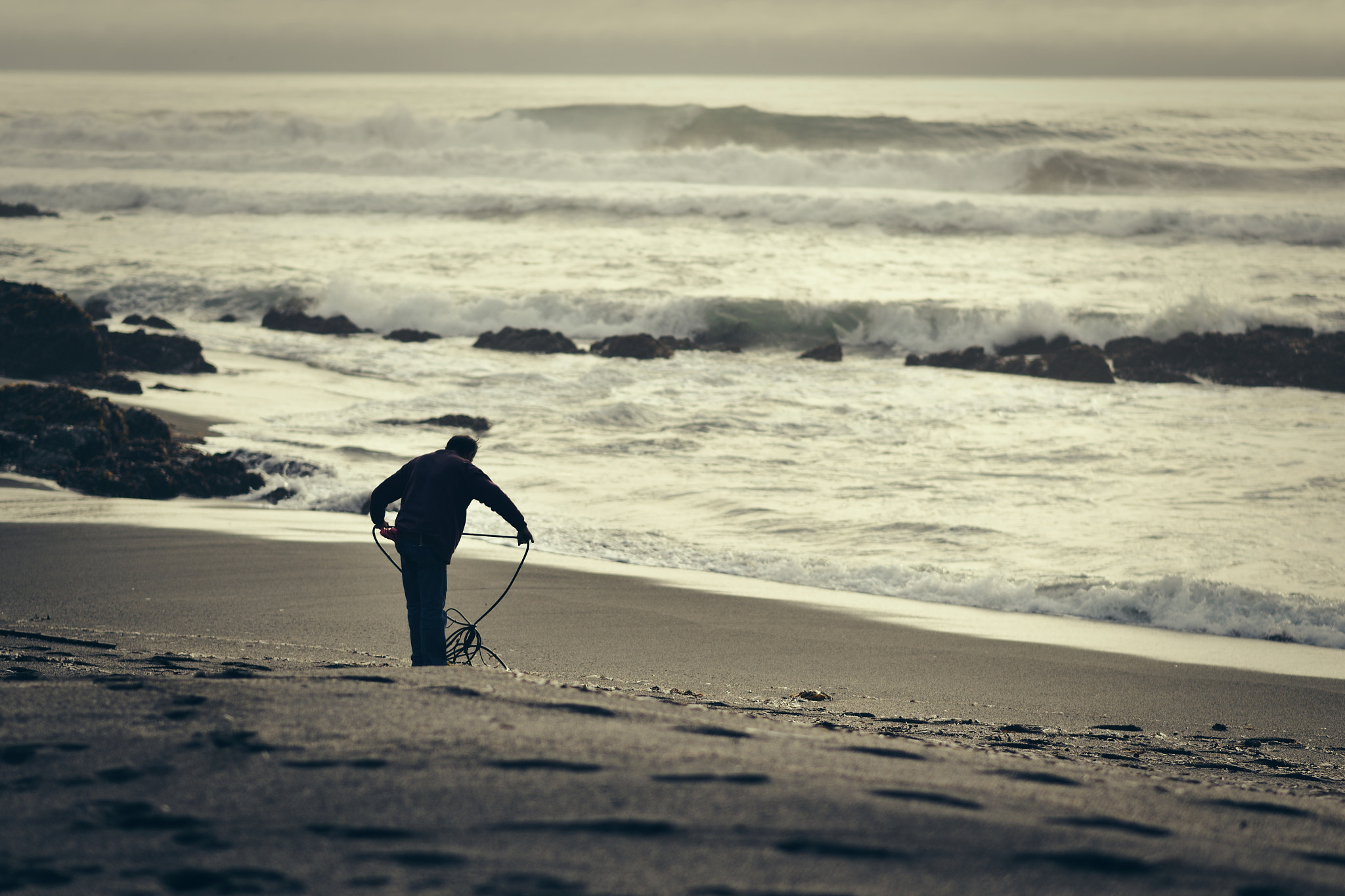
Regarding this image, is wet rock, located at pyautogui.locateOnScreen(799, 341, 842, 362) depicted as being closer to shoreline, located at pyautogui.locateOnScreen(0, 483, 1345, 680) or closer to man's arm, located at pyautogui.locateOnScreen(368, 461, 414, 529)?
shoreline, located at pyautogui.locateOnScreen(0, 483, 1345, 680)

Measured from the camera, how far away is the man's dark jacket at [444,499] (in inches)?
200

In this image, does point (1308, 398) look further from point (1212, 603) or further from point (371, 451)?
point (371, 451)

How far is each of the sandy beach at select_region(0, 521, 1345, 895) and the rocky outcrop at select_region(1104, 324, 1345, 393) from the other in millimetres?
12021

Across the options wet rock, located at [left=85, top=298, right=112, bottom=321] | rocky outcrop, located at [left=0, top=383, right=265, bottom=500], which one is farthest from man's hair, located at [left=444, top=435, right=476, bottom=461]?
wet rock, located at [left=85, top=298, right=112, bottom=321]

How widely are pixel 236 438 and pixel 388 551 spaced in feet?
14.8

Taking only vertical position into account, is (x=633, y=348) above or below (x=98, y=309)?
below

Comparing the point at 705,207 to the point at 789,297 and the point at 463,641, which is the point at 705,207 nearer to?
the point at 789,297

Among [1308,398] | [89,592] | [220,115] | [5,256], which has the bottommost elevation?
[89,592]

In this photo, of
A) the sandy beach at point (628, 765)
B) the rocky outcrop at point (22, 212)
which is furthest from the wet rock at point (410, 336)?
the rocky outcrop at point (22, 212)

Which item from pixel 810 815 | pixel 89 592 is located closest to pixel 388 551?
pixel 89 592

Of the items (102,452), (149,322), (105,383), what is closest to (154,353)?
(105,383)

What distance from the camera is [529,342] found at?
1883 cm

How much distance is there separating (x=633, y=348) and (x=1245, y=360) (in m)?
9.71

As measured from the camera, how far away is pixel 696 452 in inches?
473
